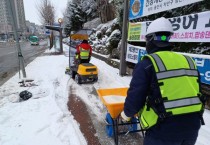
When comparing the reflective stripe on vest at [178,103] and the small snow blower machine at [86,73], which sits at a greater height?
the reflective stripe on vest at [178,103]

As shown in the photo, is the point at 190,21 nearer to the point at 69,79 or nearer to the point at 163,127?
the point at 163,127

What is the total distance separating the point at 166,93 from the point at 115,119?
1.53m

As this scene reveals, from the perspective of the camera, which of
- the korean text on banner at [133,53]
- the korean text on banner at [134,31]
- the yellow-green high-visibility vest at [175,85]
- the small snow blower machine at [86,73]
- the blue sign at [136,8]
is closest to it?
the yellow-green high-visibility vest at [175,85]

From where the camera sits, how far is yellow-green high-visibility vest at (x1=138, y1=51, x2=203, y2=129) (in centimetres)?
148

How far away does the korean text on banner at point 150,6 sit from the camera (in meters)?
4.82

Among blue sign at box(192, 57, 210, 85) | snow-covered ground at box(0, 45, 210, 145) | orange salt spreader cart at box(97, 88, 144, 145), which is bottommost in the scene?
snow-covered ground at box(0, 45, 210, 145)

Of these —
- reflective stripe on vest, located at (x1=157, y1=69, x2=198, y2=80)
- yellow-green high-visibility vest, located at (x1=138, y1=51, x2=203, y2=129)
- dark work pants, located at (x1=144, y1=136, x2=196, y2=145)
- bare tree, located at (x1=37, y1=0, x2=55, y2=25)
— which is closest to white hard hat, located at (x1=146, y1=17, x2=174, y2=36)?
yellow-green high-visibility vest, located at (x1=138, y1=51, x2=203, y2=129)

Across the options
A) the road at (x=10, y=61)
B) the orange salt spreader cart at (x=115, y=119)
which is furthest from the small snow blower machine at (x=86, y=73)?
the road at (x=10, y=61)

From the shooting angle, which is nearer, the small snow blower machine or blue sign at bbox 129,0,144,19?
the small snow blower machine

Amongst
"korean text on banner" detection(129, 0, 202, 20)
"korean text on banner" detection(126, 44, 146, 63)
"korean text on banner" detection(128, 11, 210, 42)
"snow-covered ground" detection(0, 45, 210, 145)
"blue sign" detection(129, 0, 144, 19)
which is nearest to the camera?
"snow-covered ground" detection(0, 45, 210, 145)

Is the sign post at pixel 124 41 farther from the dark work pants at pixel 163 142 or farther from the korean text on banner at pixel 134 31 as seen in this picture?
the dark work pants at pixel 163 142

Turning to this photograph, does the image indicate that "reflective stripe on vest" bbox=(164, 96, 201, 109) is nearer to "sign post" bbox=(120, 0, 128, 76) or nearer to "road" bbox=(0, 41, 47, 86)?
"sign post" bbox=(120, 0, 128, 76)

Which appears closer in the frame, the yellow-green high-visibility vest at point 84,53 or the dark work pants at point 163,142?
the dark work pants at point 163,142

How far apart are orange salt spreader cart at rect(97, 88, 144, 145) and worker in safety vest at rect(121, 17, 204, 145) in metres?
0.97
